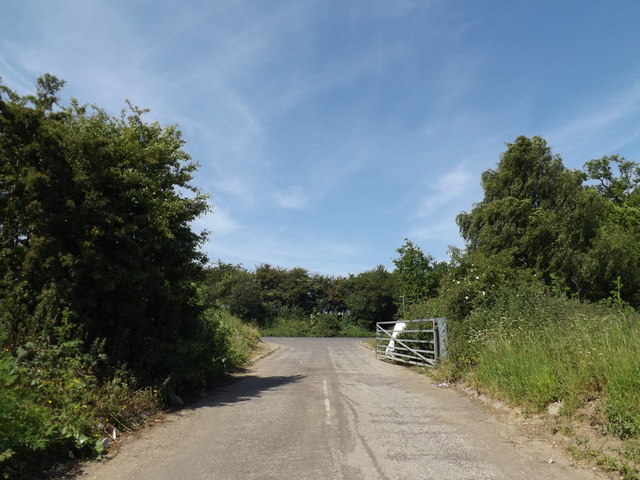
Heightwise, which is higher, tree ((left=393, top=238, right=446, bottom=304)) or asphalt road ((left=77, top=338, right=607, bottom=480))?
tree ((left=393, top=238, right=446, bottom=304))

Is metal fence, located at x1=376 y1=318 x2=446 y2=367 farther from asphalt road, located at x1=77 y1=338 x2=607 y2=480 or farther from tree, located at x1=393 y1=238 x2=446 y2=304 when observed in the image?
tree, located at x1=393 y1=238 x2=446 y2=304

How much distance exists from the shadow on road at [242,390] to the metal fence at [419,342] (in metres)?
4.58

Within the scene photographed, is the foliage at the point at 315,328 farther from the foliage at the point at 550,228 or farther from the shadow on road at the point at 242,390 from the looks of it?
the shadow on road at the point at 242,390

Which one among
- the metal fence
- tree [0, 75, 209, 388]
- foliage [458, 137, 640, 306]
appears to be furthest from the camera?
foliage [458, 137, 640, 306]

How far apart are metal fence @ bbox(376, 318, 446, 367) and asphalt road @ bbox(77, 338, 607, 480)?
14.9ft

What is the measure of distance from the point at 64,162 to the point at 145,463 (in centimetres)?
625

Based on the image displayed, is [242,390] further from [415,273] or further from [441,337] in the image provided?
[415,273]

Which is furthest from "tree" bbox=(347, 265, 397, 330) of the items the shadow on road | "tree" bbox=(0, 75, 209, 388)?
"tree" bbox=(0, 75, 209, 388)

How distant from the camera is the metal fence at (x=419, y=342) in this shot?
16312mm

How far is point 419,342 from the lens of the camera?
18.6m

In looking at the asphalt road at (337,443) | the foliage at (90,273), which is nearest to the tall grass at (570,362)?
the asphalt road at (337,443)

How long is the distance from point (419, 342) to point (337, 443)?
1209 centimetres

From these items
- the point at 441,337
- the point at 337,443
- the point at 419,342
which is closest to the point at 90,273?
the point at 337,443

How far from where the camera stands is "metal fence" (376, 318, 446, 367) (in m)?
16.3
